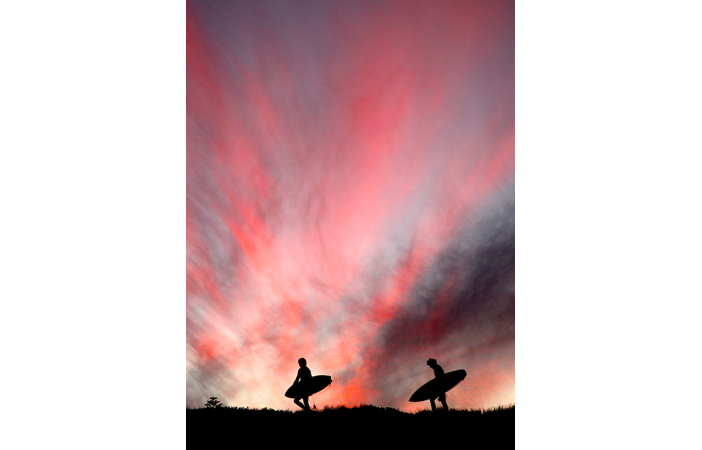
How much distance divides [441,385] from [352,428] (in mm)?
1372

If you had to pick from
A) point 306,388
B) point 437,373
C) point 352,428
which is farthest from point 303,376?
point 437,373

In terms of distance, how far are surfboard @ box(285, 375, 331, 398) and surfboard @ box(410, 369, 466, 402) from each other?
1449 mm

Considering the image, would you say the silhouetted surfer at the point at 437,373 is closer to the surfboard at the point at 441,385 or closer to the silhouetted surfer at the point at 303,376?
the surfboard at the point at 441,385

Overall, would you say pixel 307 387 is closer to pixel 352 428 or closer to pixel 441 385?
pixel 352 428

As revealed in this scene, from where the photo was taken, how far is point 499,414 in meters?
4.30

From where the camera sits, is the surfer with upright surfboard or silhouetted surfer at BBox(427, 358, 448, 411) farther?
the surfer with upright surfboard

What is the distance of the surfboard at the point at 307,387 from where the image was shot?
5.46 metres

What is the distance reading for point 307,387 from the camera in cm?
548

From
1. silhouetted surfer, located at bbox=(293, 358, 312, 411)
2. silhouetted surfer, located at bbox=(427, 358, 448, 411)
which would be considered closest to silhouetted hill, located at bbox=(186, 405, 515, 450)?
silhouetted surfer, located at bbox=(427, 358, 448, 411)

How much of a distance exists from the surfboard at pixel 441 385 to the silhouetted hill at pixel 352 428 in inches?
13.7

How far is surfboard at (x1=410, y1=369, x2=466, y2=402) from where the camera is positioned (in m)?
4.95

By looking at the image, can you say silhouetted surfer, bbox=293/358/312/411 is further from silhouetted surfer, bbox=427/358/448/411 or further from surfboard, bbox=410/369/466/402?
silhouetted surfer, bbox=427/358/448/411
